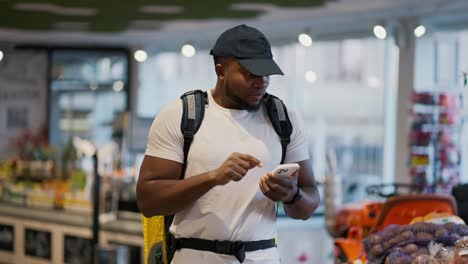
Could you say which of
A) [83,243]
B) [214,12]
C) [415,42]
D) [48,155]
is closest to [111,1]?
[214,12]

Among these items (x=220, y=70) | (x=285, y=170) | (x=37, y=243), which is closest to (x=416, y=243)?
(x=285, y=170)

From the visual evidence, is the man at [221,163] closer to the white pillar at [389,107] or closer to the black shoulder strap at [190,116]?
the black shoulder strap at [190,116]

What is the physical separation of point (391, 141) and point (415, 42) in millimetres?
1376

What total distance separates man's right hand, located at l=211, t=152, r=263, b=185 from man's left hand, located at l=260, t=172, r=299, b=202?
0.08 m

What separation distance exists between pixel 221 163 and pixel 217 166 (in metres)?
0.03

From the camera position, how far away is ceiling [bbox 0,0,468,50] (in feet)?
28.1

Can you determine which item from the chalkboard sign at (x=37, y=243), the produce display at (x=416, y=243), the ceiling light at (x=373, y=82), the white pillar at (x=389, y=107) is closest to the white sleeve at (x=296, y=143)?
the produce display at (x=416, y=243)

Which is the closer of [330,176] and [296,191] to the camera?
[296,191]

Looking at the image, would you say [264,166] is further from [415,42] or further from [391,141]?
[391,141]

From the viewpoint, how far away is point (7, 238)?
8.85 m

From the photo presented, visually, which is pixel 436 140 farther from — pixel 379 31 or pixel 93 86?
pixel 93 86

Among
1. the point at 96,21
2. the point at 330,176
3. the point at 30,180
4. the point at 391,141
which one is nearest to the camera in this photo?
the point at 330,176

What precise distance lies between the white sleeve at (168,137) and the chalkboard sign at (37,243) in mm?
5886

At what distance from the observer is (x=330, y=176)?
25.8 feet
